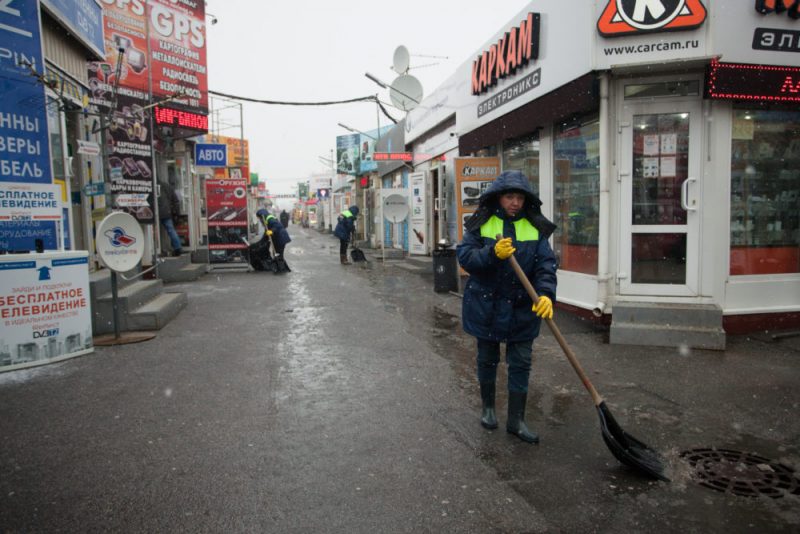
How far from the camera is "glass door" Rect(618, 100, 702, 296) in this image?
7.19 m

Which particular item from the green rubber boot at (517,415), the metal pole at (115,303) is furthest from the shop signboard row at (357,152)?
the green rubber boot at (517,415)

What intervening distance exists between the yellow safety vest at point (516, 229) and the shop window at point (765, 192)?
14.7 feet

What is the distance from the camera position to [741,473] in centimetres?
357

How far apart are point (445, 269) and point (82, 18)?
7700mm

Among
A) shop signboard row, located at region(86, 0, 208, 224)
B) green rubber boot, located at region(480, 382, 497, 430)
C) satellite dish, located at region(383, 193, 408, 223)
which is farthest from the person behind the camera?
satellite dish, located at region(383, 193, 408, 223)

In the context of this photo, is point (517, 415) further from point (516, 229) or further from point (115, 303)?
point (115, 303)

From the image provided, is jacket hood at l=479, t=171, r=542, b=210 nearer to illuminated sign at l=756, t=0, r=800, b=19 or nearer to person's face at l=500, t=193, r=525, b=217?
person's face at l=500, t=193, r=525, b=217

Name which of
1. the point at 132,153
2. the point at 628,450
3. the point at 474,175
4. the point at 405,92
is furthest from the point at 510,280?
the point at 405,92

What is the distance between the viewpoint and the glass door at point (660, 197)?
7.19 meters

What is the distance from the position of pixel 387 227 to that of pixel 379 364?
704 inches

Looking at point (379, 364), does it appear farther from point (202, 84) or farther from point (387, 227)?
point (387, 227)

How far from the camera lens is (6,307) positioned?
577 centimetres

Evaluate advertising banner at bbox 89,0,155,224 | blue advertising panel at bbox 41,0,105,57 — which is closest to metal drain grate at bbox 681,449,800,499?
advertising banner at bbox 89,0,155,224

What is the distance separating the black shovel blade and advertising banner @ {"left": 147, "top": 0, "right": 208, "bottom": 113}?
15.2 meters
